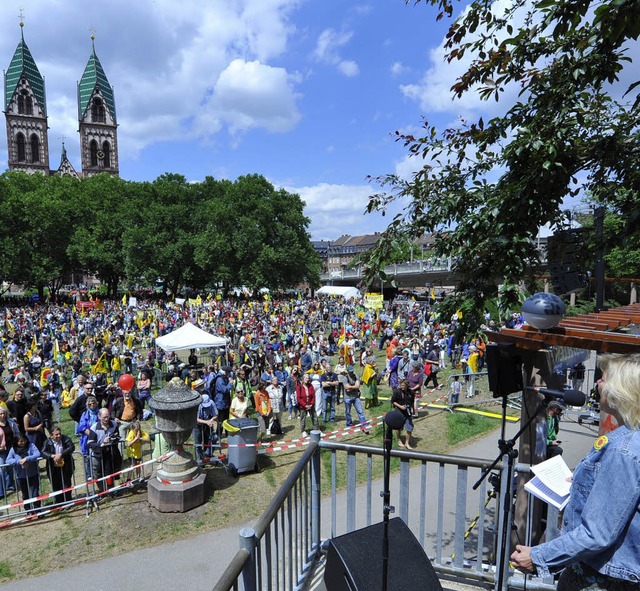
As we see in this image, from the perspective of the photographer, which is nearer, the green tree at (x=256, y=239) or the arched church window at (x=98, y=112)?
the green tree at (x=256, y=239)

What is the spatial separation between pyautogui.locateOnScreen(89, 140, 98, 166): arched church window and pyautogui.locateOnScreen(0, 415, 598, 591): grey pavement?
330 feet

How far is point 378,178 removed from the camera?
15.5 ft

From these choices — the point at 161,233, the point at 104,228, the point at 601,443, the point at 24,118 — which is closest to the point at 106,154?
the point at 24,118

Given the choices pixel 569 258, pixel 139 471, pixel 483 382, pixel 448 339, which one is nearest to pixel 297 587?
pixel 569 258

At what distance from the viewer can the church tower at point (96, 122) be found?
92500mm

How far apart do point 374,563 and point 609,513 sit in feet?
4.58

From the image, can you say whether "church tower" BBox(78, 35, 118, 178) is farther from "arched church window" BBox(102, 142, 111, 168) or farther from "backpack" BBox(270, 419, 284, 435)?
"backpack" BBox(270, 419, 284, 435)

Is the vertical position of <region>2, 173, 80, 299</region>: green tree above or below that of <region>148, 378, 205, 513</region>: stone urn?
above

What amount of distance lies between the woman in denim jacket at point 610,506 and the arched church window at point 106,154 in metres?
105

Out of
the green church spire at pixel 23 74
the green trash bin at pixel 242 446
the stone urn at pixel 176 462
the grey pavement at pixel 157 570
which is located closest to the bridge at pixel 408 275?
the grey pavement at pixel 157 570

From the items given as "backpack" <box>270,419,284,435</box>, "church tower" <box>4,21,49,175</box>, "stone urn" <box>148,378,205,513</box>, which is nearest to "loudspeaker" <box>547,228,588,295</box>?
"stone urn" <box>148,378,205,513</box>

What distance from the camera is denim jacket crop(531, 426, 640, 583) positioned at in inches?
74.5

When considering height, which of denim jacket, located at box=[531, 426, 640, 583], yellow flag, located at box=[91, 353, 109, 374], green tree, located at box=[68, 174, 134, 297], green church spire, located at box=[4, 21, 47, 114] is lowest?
yellow flag, located at box=[91, 353, 109, 374]

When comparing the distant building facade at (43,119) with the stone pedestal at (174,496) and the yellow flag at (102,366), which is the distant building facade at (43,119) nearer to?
the yellow flag at (102,366)
